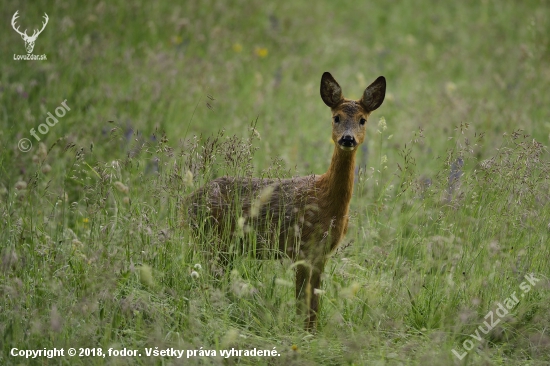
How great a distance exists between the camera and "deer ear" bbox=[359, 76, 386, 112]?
4.93 m

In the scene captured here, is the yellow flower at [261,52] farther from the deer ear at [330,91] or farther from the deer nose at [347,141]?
the deer nose at [347,141]

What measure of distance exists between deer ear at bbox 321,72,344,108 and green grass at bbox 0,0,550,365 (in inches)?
18.0

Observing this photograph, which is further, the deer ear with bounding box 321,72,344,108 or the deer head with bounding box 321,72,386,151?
the deer ear with bounding box 321,72,344,108

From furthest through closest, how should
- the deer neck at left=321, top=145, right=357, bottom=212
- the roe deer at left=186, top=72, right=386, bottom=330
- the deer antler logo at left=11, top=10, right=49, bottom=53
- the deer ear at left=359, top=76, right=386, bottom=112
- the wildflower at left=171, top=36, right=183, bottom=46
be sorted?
the wildflower at left=171, top=36, right=183, bottom=46, the deer antler logo at left=11, top=10, right=49, bottom=53, the deer ear at left=359, top=76, right=386, bottom=112, the deer neck at left=321, top=145, right=357, bottom=212, the roe deer at left=186, top=72, right=386, bottom=330

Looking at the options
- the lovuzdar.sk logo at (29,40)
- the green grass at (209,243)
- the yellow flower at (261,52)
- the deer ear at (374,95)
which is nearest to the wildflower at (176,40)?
the green grass at (209,243)

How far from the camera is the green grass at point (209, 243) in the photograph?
12.6ft

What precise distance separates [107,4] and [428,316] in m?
7.33

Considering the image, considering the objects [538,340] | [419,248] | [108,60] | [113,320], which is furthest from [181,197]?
[108,60]

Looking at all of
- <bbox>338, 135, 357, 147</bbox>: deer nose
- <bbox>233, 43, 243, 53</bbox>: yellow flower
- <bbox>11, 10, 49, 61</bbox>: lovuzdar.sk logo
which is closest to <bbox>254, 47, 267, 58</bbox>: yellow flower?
<bbox>233, 43, 243, 53</bbox>: yellow flower

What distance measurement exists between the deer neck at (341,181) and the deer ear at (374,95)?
44 centimetres

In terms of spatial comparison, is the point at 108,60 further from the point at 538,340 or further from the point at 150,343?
the point at 538,340

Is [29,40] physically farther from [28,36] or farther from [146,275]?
[146,275]

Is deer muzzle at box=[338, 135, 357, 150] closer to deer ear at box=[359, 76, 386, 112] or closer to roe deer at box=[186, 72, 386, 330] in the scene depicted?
roe deer at box=[186, 72, 386, 330]

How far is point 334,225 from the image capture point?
4633 millimetres
